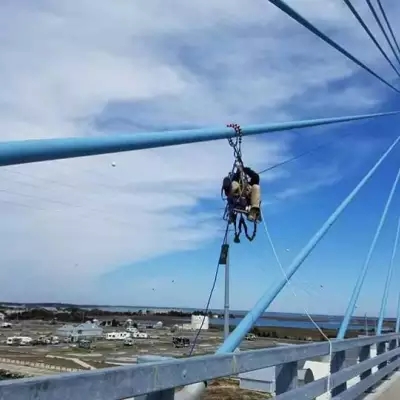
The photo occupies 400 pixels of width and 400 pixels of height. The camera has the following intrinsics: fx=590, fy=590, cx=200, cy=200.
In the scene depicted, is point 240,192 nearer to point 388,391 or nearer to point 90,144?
point 90,144

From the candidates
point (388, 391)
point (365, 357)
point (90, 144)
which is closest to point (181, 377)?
point (90, 144)

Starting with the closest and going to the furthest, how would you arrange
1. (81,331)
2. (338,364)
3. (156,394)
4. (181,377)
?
1. (156,394)
2. (181,377)
3. (338,364)
4. (81,331)

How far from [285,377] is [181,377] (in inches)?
68.0

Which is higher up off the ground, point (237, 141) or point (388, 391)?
point (237, 141)

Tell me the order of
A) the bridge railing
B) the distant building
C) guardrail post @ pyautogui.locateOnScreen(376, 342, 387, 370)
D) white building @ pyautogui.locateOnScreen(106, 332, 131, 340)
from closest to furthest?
the bridge railing < guardrail post @ pyautogui.locateOnScreen(376, 342, 387, 370) < the distant building < white building @ pyautogui.locateOnScreen(106, 332, 131, 340)

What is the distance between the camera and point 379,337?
8.78 meters

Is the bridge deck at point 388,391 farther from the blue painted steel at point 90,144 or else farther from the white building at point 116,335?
the white building at point 116,335

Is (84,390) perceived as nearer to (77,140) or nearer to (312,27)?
(77,140)

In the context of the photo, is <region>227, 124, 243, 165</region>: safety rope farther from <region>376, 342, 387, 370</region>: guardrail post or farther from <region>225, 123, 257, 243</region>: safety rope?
<region>376, 342, 387, 370</region>: guardrail post

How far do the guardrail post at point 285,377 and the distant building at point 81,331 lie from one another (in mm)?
61955

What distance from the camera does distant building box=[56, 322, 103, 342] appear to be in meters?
64.9

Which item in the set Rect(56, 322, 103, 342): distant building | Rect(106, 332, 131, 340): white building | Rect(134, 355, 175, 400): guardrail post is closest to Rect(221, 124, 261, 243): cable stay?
Rect(134, 355, 175, 400): guardrail post

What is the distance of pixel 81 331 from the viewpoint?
6581 cm

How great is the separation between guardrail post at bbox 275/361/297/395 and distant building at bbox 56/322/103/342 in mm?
61955
